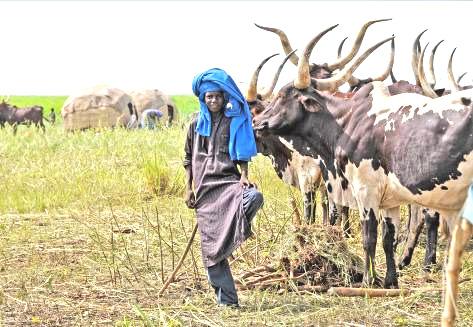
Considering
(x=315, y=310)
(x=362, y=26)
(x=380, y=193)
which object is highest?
(x=362, y=26)

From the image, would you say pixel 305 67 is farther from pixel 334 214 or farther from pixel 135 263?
pixel 135 263

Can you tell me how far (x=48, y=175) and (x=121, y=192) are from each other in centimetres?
191

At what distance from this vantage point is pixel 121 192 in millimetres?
10523

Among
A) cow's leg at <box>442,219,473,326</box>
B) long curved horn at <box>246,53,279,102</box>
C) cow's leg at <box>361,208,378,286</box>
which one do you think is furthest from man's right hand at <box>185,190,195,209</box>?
cow's leg at <box>442,219,473,326</box>

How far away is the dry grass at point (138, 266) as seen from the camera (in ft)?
17.1

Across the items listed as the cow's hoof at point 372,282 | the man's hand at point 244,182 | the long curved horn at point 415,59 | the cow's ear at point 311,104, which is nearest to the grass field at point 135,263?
the cow's hoof at point 372,282

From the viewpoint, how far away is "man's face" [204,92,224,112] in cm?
534

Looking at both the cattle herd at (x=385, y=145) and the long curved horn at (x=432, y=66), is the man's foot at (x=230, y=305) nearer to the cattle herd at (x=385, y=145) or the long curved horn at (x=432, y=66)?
the cattle herd at (x=385, y=145)

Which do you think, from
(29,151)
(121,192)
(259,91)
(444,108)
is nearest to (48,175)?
(121,192)

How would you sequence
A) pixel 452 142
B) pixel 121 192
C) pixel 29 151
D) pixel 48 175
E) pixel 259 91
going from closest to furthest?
pixel 452 142
pixel 259 91
pixel 121 192
pixel 48 175
pixel 29 151

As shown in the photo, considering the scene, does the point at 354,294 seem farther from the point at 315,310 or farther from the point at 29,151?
the point at 29,151

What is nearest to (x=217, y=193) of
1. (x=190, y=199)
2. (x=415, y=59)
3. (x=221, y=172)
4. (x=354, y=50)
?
(x=221, y=172)

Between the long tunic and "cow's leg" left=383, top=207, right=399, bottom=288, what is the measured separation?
4.25 feet

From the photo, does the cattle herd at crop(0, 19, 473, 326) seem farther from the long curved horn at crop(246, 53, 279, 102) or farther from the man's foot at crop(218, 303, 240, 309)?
the man's foot at crop(218, 303, 240, 309)
